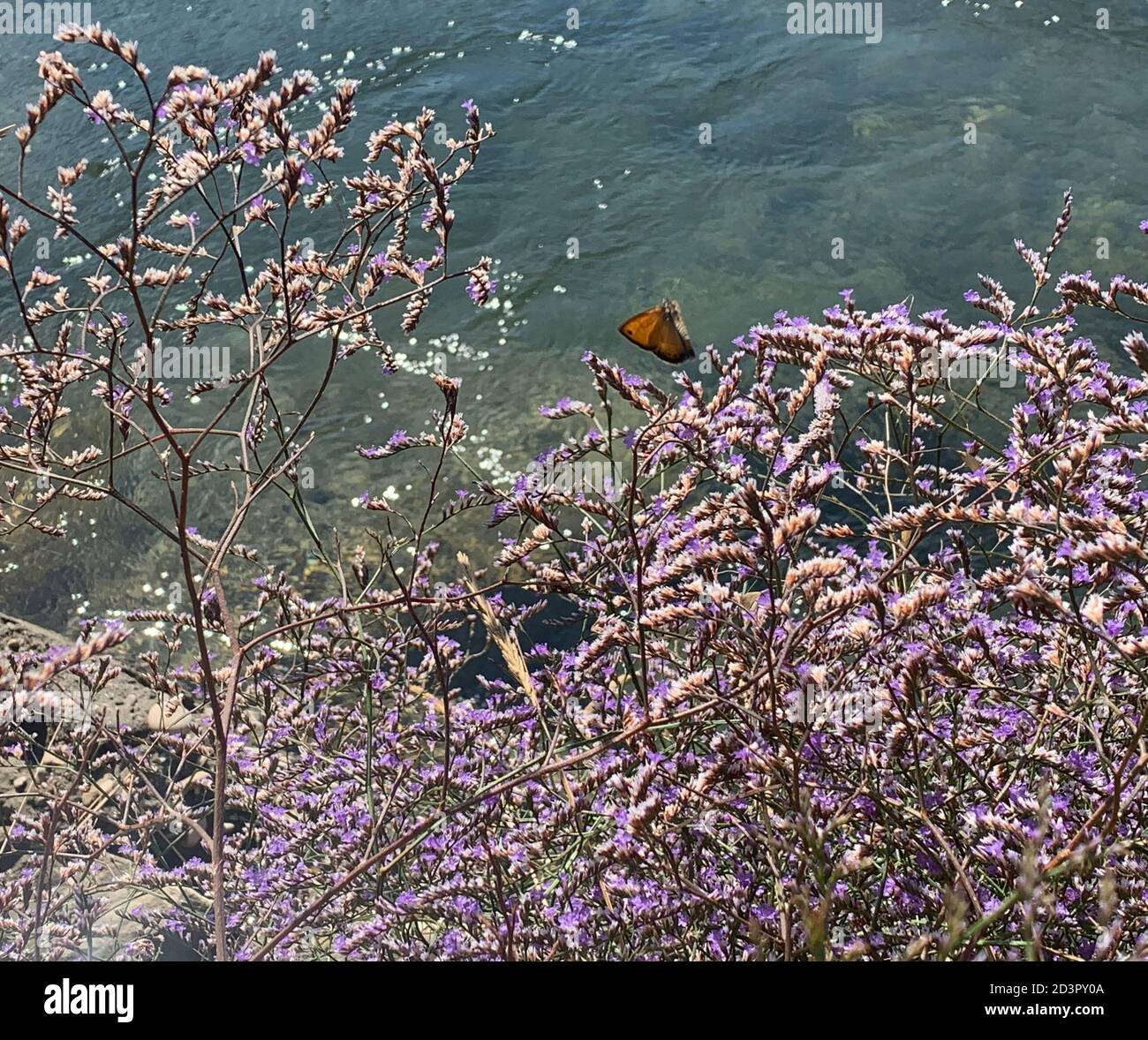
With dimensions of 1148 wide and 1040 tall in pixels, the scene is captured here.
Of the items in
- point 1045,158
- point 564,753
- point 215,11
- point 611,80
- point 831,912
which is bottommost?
point 564,753

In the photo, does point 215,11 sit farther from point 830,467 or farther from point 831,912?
point 831,912

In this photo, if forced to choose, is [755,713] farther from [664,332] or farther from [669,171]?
[669,171]

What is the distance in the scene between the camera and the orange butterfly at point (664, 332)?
11.2ft

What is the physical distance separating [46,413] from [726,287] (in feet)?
15.2

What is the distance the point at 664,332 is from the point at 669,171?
15.0ft

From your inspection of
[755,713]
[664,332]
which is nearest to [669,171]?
[664,332]

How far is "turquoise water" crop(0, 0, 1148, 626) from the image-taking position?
6.33m

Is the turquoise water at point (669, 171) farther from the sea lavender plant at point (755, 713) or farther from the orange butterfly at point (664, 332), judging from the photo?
the sea lavender plant at point (755, 713)

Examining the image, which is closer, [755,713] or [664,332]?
[755,713]

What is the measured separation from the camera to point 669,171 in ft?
25.0

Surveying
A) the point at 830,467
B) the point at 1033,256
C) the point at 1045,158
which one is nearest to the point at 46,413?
the point at 830,467

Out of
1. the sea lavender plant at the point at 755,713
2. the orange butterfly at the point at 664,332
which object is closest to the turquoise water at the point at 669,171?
the orange butterfly at the point at 664,332

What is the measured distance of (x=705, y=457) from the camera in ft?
7.64

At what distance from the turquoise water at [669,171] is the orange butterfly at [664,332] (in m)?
2.46
